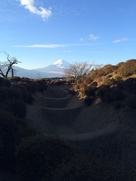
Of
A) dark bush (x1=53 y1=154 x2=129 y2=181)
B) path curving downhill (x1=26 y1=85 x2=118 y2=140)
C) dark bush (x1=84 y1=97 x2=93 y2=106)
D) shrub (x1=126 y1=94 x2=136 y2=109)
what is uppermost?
shrub (x1=126 y1=94 x2=136 y2=109)

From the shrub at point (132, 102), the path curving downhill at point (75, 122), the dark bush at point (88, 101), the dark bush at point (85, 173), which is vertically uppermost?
the shrub at point (132, 102)

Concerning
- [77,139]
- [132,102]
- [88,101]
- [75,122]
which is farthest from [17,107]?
[88,101]

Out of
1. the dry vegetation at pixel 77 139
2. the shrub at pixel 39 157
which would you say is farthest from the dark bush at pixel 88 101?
the shrub at pixel 39 157

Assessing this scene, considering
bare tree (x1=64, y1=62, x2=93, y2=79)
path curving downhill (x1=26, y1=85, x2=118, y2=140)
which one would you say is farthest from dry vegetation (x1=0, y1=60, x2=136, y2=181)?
bare tree (x1=64, y1=62, x2=93, y2=79)

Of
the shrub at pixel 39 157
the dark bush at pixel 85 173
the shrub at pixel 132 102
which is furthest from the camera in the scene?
the shrub at pixel 132 102

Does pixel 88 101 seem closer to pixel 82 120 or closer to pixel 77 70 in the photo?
pixel 82 120

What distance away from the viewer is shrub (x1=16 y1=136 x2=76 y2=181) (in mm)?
11305

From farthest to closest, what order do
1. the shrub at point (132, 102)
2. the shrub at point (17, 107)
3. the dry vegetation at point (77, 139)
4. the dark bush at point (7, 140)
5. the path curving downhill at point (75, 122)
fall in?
the shrub at point (132, 102), the path curving downhill at point (75, 122), the shrub at point (17, 107), the dark bush at point (7, 140), the dry vegetation at point (77, 139)

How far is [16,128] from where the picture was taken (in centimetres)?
1495

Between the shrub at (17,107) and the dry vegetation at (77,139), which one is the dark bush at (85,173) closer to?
the dry vegetation at (77,139)

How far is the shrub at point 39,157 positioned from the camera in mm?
11305

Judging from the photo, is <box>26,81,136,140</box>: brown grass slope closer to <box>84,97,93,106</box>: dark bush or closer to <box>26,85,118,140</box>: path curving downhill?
<box>26,85,118,140</box>: path curving downhill

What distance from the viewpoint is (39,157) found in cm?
1157

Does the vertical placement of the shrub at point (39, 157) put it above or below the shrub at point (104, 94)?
below
